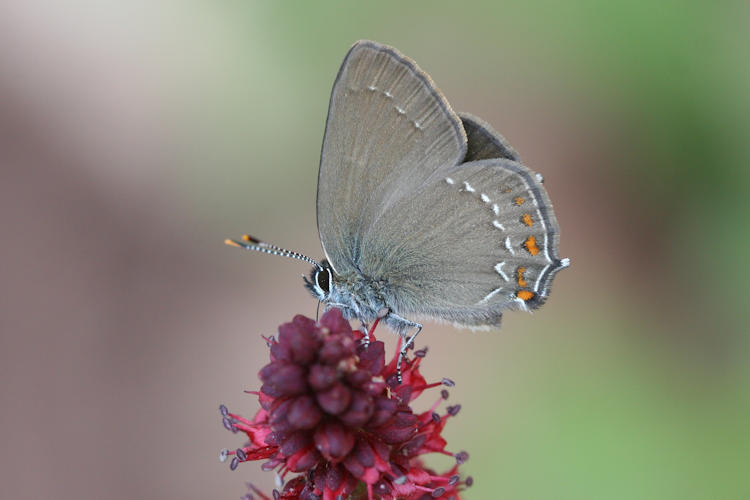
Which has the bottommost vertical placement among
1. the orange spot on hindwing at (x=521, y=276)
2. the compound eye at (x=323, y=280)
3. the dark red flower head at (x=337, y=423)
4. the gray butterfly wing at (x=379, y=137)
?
the dark red flower head at (x=337, y=423)

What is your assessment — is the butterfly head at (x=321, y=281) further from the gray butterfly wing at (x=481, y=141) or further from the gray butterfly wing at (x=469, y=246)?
the gray butterfly wing at (x=481, y=141)

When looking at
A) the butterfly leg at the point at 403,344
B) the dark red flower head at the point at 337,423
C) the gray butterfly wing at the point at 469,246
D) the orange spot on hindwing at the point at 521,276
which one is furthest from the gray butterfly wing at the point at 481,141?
the dark red flower head at the point at 337,423

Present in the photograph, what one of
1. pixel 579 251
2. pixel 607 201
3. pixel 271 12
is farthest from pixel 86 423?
pixel 607 201

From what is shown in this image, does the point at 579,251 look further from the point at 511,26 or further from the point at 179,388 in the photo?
the point at 179,388

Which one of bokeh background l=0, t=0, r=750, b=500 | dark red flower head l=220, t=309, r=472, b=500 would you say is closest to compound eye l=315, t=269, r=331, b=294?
dark red flower head l=220, t=309, r=472, b=500

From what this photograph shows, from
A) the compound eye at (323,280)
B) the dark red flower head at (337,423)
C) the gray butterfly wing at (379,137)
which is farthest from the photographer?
the compound eye at (323,280)

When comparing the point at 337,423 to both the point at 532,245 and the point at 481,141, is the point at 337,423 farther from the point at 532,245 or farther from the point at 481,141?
the point at 481,141
